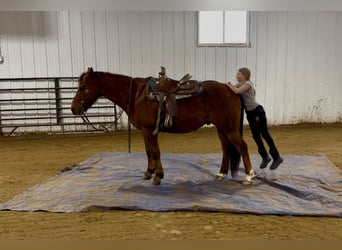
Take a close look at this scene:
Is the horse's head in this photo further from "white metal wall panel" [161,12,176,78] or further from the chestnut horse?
"white metal wall panel" [161,12,176,78]

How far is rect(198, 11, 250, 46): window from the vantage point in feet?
22.3

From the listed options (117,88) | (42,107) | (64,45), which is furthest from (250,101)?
(42,107)

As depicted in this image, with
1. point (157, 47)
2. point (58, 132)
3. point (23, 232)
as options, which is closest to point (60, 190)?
point (23, 232)

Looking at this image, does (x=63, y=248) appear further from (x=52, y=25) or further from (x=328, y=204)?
(x=52, y=25)

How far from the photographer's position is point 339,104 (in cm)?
727

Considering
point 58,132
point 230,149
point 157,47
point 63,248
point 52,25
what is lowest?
point 58,132

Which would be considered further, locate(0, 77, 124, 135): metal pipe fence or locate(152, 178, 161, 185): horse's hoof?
locate(0, 77, 124, 135): metal pipe fence

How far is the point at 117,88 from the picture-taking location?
333 cm

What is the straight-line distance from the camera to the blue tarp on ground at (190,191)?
275cm

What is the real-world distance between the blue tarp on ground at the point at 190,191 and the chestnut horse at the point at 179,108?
25cm

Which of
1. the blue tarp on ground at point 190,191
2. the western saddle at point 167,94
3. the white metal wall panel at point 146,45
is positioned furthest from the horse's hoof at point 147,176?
the white metal wall panel at point 146,45

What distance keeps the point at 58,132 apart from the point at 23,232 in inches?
180

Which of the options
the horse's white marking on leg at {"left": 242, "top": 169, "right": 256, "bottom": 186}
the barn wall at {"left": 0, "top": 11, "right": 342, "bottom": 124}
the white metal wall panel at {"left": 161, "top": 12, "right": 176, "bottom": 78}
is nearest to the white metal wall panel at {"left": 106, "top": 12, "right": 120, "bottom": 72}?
the barn wall at {"left": 0, "top": 11, "right": 342, "bottom": 124}

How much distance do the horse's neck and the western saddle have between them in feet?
0.74
